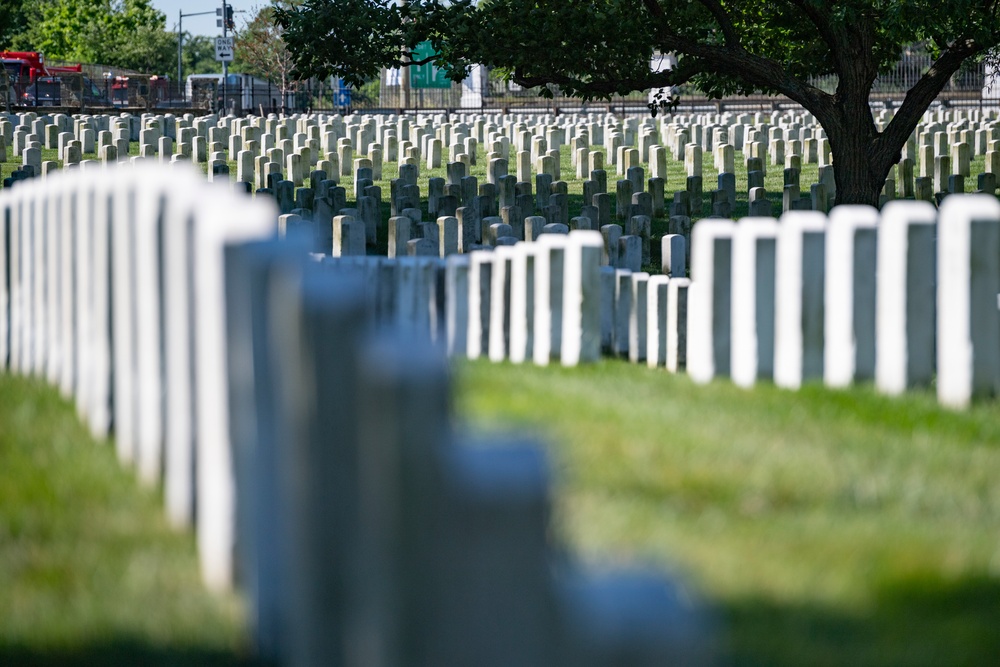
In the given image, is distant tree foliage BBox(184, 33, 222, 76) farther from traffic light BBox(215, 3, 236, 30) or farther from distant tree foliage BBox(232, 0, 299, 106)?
traffic light BBox(215, 3, 236, 30)

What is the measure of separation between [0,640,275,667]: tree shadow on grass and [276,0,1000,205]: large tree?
1212 cm

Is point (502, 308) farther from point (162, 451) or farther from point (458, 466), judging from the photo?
point (458, 466)

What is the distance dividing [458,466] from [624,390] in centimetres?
387

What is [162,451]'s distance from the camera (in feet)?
11.7

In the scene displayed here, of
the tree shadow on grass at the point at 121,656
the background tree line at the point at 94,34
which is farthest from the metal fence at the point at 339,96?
the tree shadow on grass at the point at 121,656

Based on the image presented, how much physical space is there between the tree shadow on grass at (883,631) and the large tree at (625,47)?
1144 centimetres

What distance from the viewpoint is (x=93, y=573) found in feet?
9.62

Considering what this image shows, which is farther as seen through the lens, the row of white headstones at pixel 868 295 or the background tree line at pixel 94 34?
the background tree line at pixel 94 34

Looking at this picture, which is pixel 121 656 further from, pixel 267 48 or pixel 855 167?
pixel 267 48

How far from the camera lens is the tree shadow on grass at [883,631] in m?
2.57

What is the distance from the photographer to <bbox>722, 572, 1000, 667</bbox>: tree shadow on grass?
257cm

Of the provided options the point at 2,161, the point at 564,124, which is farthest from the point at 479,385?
the point at 564,124

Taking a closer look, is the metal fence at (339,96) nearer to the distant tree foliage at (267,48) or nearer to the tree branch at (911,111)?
the distant tree foliage at (267,48)

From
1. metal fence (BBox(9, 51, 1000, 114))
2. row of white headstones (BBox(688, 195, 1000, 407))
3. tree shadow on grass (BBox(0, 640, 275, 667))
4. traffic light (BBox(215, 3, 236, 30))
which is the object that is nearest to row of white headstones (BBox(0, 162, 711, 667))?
tree shadow on grass (BBox(0, 640, 275, 667))
